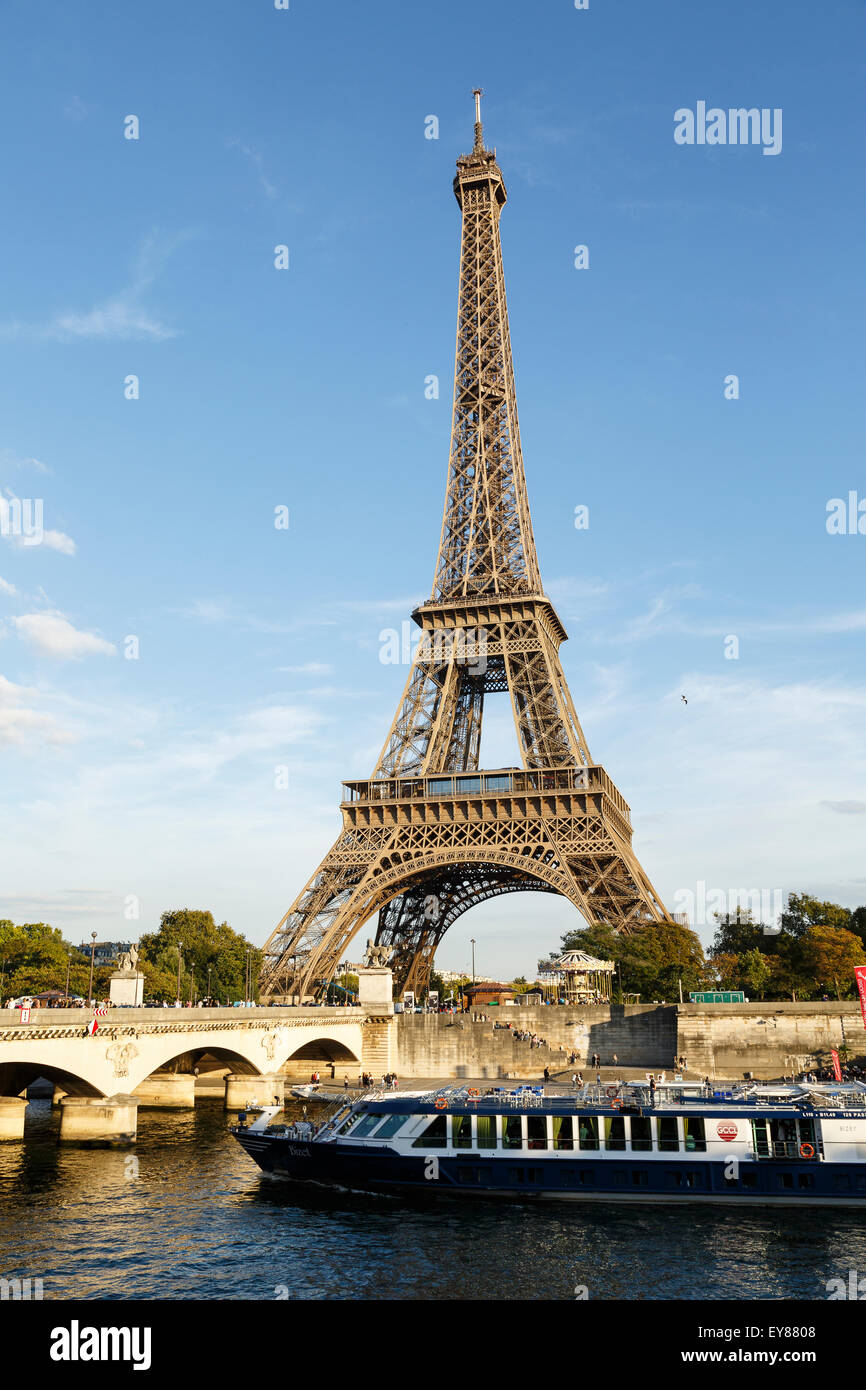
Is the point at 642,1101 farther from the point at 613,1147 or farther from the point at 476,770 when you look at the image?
the point at 476,770

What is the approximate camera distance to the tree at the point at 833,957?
6819 cm

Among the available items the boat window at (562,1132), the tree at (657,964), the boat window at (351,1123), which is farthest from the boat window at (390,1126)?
the tree at (657,964)

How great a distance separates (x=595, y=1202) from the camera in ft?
114

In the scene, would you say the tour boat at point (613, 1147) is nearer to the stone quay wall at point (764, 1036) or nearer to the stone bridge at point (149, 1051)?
the stone bridge at point (149, 1051)

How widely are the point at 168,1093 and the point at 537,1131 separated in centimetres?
2825

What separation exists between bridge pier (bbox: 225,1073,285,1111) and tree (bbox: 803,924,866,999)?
3625 centimetres

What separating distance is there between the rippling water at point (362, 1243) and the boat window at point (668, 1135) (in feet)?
6.17

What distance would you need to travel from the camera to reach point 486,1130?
36438 mm

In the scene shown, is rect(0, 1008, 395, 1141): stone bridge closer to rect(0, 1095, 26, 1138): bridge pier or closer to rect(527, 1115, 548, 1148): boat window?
rect(0, 1095, 26, 1138): bridge pier

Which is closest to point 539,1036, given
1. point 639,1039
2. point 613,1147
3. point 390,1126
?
point 639,1039

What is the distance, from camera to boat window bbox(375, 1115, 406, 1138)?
1463 inches

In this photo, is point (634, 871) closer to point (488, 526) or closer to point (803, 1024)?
point (803, 1024)
